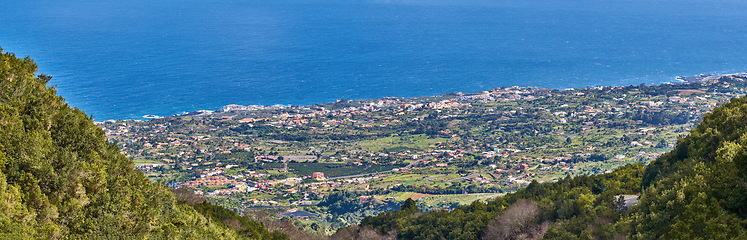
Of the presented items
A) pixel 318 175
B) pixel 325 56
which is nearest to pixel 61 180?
pixel 318 175

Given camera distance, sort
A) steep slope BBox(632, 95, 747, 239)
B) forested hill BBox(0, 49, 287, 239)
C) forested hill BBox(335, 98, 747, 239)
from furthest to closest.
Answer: forested hill BBox(335, 98, 747, 239) → steep slope BBox(632, 95, 747, 239) → forested hill BBox(0, 49, 287, 239)

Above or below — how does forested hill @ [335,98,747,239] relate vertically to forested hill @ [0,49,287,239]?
below

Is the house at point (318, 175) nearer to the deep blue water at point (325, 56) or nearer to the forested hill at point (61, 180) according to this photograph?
the deep blue water at point (325, 56)

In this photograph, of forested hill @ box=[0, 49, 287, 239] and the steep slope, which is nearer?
forested hill @ box=[0, 49, 287, 239]

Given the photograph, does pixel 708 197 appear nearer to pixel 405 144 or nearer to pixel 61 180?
pixel 61 180

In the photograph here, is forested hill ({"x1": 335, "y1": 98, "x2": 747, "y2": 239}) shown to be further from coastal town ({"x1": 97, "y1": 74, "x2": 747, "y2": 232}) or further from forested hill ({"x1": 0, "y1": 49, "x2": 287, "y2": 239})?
coastal town ({"x1": 97, "y1": 74, "x2": 747, "y2": 232})

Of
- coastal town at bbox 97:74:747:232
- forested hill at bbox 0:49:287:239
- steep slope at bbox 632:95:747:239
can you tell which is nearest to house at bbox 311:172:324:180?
coastal town at bbox 97:74:747:232

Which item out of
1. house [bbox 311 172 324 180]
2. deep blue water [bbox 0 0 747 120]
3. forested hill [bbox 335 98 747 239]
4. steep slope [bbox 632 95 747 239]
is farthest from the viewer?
deep blue water [bbox 0 0 747 120]
